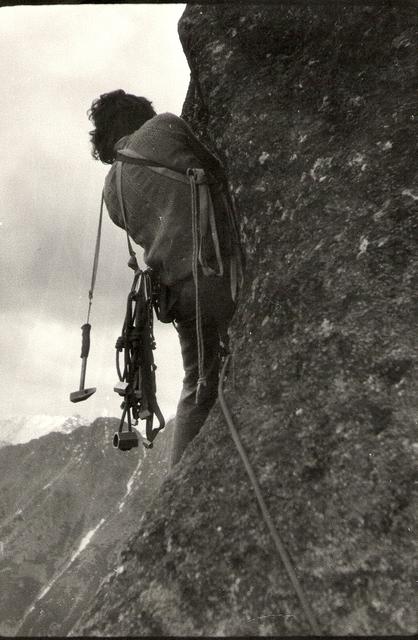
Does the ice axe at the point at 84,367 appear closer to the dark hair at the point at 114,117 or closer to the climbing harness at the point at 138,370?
the climbing harness at the point at 138,370

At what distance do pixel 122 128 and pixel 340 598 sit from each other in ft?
15.6

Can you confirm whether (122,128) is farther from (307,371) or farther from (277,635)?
(277,635)

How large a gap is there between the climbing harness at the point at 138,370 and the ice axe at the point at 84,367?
262 mm

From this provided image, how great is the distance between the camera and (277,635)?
6.84 feet

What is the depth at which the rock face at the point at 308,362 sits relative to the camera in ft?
7.25

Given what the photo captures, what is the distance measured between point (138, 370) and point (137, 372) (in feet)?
0.07

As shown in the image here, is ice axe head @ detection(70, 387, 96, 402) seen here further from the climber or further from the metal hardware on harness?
the climber

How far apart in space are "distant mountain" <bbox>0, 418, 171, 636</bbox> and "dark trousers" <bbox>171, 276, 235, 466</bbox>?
111300mm

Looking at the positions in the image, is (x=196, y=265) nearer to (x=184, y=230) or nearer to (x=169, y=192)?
(x=184, y=230)

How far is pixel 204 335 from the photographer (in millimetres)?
4852

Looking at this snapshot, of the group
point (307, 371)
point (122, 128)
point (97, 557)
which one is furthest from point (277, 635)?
point (97, 557)

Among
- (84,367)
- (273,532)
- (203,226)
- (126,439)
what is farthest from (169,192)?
(273,532)

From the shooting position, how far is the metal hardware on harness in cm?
432

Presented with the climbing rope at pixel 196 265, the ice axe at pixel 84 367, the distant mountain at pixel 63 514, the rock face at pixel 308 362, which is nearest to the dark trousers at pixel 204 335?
the climbing rope at pixel 196 265
